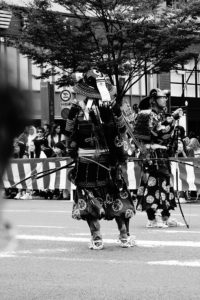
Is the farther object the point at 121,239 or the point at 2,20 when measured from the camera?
the point at 2,20

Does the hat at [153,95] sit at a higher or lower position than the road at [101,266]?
higher

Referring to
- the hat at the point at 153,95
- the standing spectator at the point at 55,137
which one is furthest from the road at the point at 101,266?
the standing spectator at the point at 55,137

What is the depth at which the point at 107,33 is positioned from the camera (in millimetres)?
22531

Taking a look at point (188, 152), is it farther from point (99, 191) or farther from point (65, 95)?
point (99, 191)

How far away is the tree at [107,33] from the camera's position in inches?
878

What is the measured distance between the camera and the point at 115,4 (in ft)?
73.8

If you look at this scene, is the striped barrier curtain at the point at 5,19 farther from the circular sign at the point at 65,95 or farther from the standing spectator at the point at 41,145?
the standing spectator at the point at 41,145

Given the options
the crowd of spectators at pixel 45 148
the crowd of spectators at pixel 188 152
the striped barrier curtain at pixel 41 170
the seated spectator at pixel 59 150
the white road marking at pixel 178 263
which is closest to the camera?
the white road marking at pixel 178 263

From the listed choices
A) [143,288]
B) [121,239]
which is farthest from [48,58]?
[143,288]

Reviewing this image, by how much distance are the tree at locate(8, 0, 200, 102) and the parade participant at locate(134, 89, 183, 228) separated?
12978 millimetres

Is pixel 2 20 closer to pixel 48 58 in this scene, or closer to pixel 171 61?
pixel 48 58

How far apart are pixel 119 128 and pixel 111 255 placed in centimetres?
121

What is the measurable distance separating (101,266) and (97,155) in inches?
50.2

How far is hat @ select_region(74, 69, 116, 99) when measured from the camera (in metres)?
6.72
